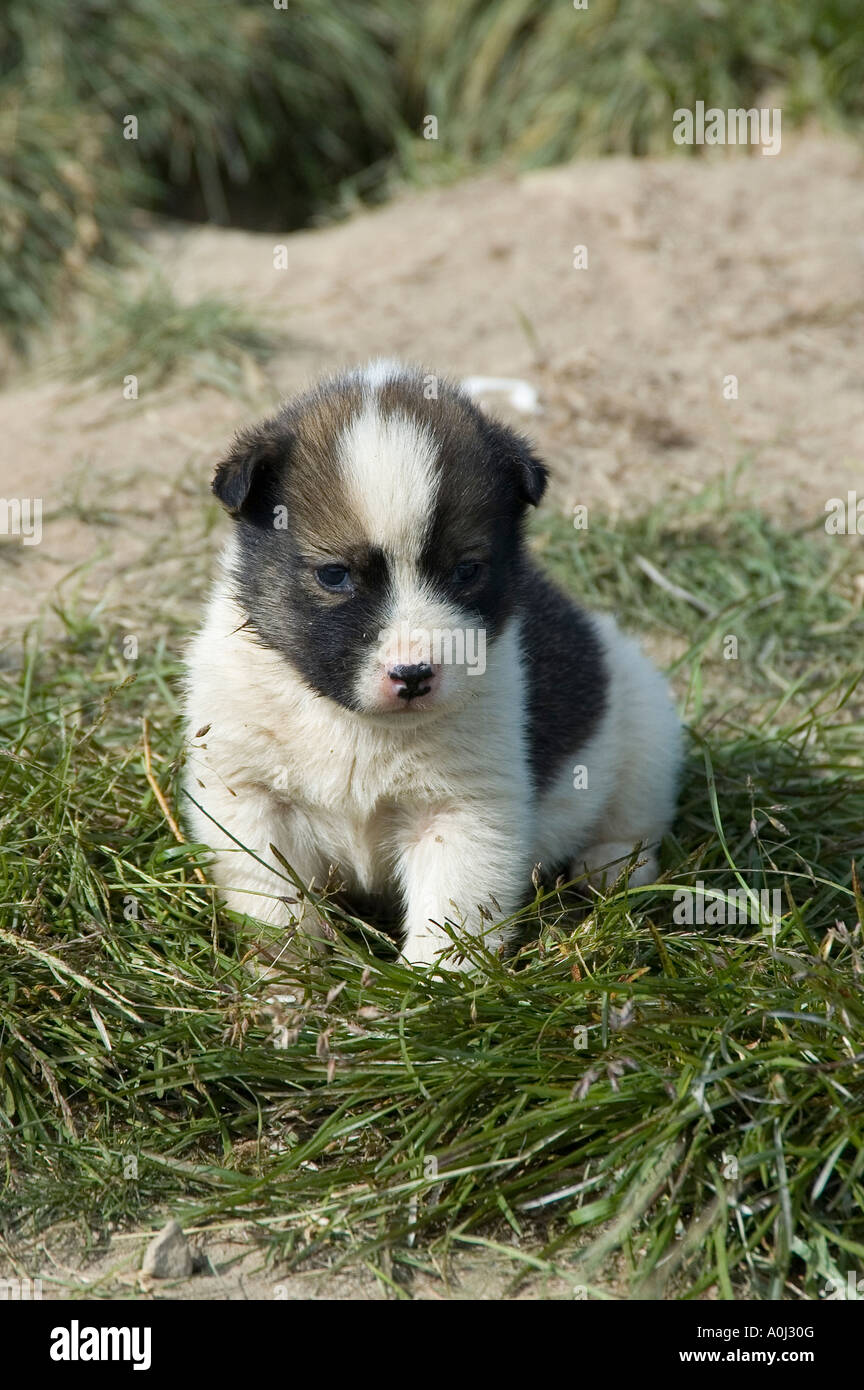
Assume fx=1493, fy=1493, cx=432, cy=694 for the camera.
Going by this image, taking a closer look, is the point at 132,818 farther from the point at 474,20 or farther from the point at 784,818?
the point at 474,20

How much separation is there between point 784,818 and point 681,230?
4767 mm

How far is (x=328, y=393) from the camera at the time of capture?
4.18 metres

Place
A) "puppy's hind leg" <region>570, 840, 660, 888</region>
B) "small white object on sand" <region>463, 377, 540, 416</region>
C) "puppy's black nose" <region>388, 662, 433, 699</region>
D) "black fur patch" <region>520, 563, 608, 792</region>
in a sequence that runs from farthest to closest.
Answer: "small white object on sand" <region>463, 377, 540, 416</region> → "puppy's hind leg" <region>570, 840, 660, 888</region> → "black fur patch" <region>520, 563, 608, 792</region> → "puppy's black nose" <region>388, 662, 433, 699</region>

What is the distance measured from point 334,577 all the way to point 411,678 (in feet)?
1.22

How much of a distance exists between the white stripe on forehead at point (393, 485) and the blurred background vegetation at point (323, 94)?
17.8 feet

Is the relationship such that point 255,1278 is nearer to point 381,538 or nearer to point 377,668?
point 377,668

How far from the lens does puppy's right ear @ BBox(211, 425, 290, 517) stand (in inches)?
154

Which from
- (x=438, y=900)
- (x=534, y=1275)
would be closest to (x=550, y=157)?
(x=438, y=900)

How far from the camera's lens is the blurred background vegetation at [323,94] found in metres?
8.98

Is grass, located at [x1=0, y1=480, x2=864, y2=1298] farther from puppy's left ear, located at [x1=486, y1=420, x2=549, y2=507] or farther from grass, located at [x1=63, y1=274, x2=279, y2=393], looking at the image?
grass, located at [x1=63, y1=274, x2=279, y2=393]

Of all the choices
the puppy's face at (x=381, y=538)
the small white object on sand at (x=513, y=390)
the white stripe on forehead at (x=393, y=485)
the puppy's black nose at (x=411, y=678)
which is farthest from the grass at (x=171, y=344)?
the puppy's black nose at (x=411, y=678)

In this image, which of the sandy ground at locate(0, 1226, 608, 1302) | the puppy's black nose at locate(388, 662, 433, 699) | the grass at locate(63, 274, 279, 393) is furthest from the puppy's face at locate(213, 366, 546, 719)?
the grass at locate(63, 274, 279, 393)

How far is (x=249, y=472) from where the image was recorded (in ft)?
12.8

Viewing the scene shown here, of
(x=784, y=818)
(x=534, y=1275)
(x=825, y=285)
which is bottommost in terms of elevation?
(x=534, y=1275)
